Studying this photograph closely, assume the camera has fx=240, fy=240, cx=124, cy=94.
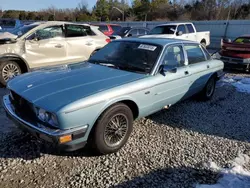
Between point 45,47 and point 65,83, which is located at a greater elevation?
point 45,47

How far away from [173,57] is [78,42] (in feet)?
12.8

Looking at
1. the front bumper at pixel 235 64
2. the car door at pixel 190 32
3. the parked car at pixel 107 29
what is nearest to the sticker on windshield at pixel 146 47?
the front bumper at pixel 235 64

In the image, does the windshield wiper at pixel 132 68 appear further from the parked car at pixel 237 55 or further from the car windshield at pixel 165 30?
the car windshield at pixel 165 30

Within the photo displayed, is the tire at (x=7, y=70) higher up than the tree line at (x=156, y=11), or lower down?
lower down

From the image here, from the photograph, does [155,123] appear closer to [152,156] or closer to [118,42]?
[152,156]

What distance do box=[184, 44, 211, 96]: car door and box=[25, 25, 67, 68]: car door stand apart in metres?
3.78

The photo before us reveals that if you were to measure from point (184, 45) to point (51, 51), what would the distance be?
12.6ft

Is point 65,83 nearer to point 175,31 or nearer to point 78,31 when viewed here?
point 78,31

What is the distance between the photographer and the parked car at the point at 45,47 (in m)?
6.09

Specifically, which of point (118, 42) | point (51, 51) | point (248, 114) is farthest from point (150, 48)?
point (51, 51)

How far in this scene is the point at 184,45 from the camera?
189 inches

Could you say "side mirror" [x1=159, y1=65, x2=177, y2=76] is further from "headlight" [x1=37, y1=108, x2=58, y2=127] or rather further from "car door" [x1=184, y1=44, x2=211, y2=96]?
"headlight" [x1=37, y1=108, x2=58, y2=127]

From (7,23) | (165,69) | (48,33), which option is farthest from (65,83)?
(7,23)

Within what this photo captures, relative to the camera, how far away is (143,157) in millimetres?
3412
